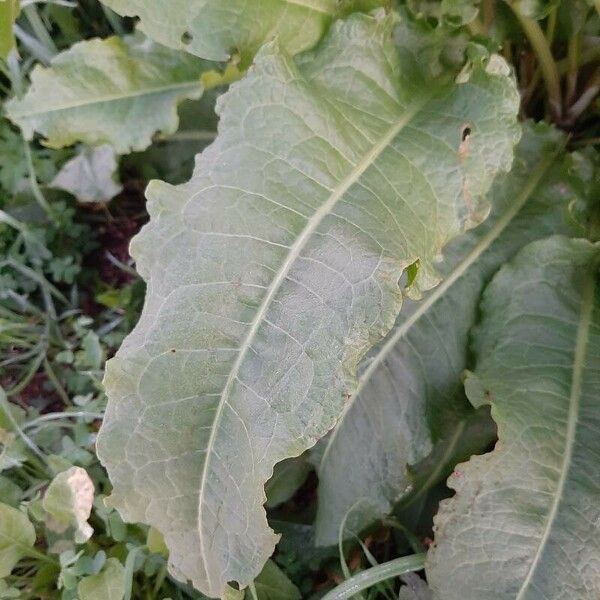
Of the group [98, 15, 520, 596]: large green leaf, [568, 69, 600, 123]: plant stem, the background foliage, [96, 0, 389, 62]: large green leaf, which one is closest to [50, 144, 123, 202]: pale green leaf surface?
the background foliage

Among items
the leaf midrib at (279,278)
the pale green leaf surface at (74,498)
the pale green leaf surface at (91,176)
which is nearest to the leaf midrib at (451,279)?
the leaf midrib at (279,278)

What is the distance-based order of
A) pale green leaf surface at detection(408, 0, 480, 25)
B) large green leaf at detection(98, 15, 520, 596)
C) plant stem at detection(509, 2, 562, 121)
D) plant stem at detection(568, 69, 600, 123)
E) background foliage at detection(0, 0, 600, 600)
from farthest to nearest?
plant stem at detection(568, 69, 600, 123) < plant stem at detection(509, 2, 562, 121) < pale green leaf surface at detection(408, 0, 480, 25) < background foliage at detection(0, 0, 600, 600) < large green leaf at detection(98, 15, 520, 596)

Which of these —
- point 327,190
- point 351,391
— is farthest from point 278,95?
point 351,391

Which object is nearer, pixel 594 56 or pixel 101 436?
pixel 101 436

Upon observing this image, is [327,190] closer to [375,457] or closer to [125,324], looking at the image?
[375,457]

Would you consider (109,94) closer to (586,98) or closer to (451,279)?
(451,279)

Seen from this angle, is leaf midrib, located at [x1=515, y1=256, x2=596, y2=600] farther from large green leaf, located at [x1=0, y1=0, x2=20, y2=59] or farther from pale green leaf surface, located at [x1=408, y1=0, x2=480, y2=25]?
large green leaf, located at [x1=0, y1=0, x2=20, y2=59]
